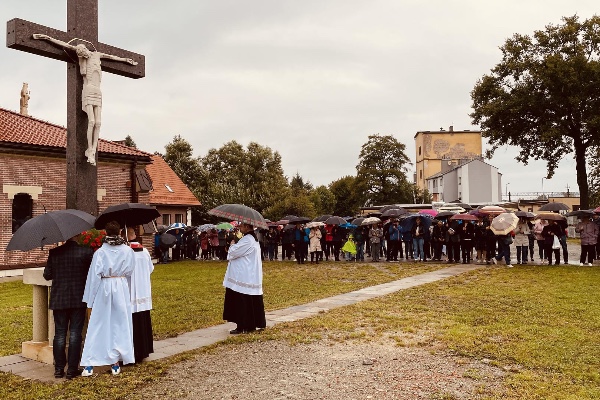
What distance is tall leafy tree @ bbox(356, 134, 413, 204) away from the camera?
6556 centimetres

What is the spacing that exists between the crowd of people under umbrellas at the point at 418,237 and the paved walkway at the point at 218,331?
17.3ft

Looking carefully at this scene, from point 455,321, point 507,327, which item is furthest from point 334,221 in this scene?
point 507,327

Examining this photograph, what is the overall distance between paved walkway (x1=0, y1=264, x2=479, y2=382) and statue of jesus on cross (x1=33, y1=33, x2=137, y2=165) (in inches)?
111

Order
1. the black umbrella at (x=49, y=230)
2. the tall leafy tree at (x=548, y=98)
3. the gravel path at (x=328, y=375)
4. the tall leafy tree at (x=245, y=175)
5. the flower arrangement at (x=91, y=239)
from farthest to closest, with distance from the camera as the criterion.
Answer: the tall leafy tree at (x=245, y=175) < the tall leafy tree at (x=548, y=98) < the flower arrangement at (x=91, y=239) < the black umbrella at (x=49, y=230) < the gravel path at (x=328, y=375)

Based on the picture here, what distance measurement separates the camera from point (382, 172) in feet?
214

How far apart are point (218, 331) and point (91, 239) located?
320 cm

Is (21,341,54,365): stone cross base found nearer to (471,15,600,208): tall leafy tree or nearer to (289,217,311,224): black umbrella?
(289,217,311,224): black umbrella

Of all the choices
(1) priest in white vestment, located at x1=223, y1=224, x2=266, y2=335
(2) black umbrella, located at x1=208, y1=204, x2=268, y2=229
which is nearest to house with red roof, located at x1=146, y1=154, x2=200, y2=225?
(2) black umbrella, located at x1=208, y1=204, x2=268, y2=229

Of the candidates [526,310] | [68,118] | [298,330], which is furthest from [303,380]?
[526,310]

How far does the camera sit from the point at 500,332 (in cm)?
843

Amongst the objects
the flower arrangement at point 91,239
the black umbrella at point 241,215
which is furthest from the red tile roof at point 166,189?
the flower arrangement at point 91,239

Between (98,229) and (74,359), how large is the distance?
1.64 meters

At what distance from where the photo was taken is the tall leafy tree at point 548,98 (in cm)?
3309

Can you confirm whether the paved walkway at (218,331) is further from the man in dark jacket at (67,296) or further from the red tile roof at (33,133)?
the red tile roof at (33,133)
